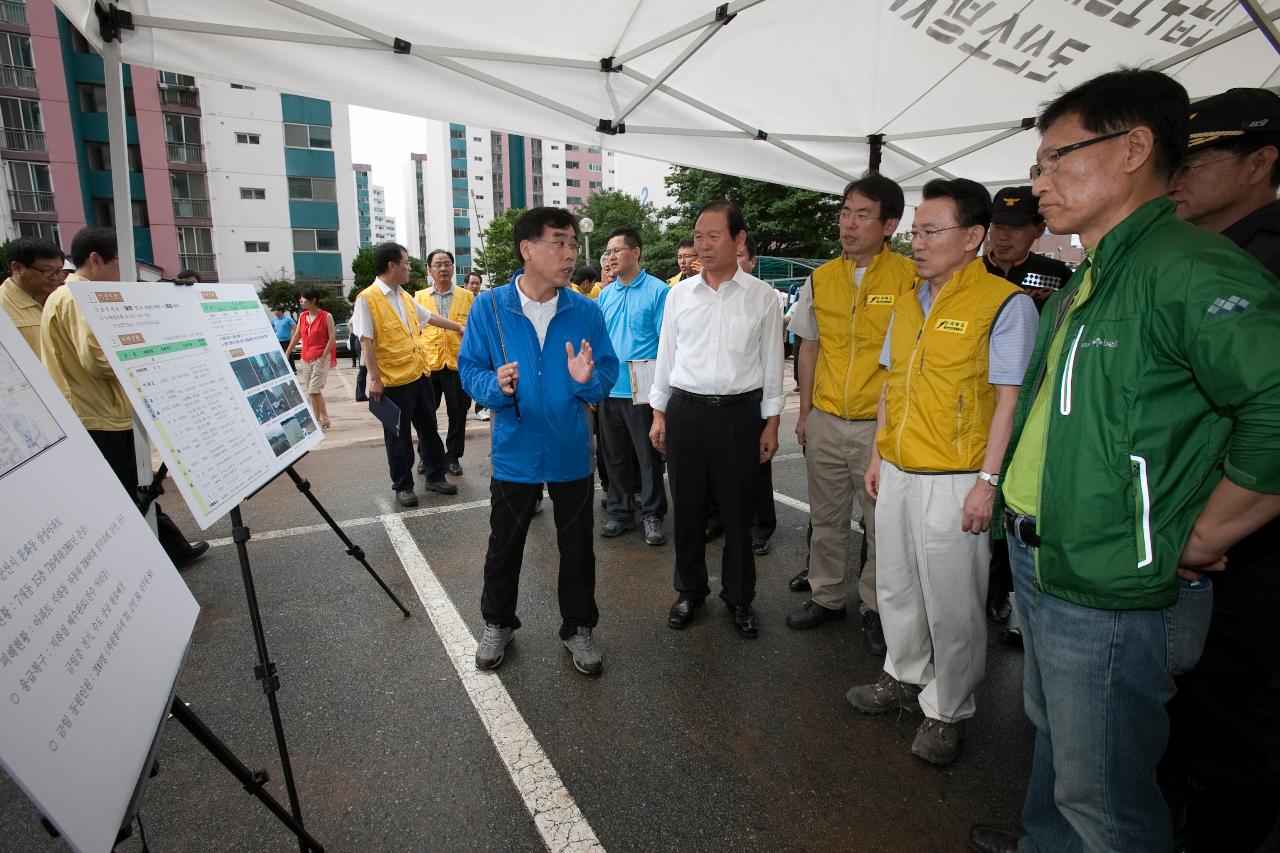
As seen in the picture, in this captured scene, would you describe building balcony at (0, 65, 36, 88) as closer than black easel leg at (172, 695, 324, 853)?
No

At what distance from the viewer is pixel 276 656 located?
310 cm

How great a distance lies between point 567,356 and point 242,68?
284 centimetres

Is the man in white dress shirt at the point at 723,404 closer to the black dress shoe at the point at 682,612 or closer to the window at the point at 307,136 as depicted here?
the black dress shoe at the point at 682,612

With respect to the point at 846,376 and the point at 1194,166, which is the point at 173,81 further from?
the point at 1194,166

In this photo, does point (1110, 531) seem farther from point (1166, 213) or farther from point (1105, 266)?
point (1166, 213)

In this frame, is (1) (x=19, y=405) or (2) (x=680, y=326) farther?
(2) (x=680, y=326)

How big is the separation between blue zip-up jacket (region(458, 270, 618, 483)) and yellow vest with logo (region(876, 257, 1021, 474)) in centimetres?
135

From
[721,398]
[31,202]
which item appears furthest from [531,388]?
[31,202]

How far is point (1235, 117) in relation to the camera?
1.88 m

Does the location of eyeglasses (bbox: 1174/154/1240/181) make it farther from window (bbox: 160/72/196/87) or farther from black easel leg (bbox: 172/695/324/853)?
window (bbox: 160/72/196/87)

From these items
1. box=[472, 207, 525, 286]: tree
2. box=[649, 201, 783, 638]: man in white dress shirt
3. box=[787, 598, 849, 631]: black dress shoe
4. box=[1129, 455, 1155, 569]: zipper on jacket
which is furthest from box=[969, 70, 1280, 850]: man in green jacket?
box=[472, 207, 525, 286]: tree

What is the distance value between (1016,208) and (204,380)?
386cm

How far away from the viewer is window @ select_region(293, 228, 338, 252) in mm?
34750

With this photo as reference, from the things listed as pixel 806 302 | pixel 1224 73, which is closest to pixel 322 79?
pixel 806 302
